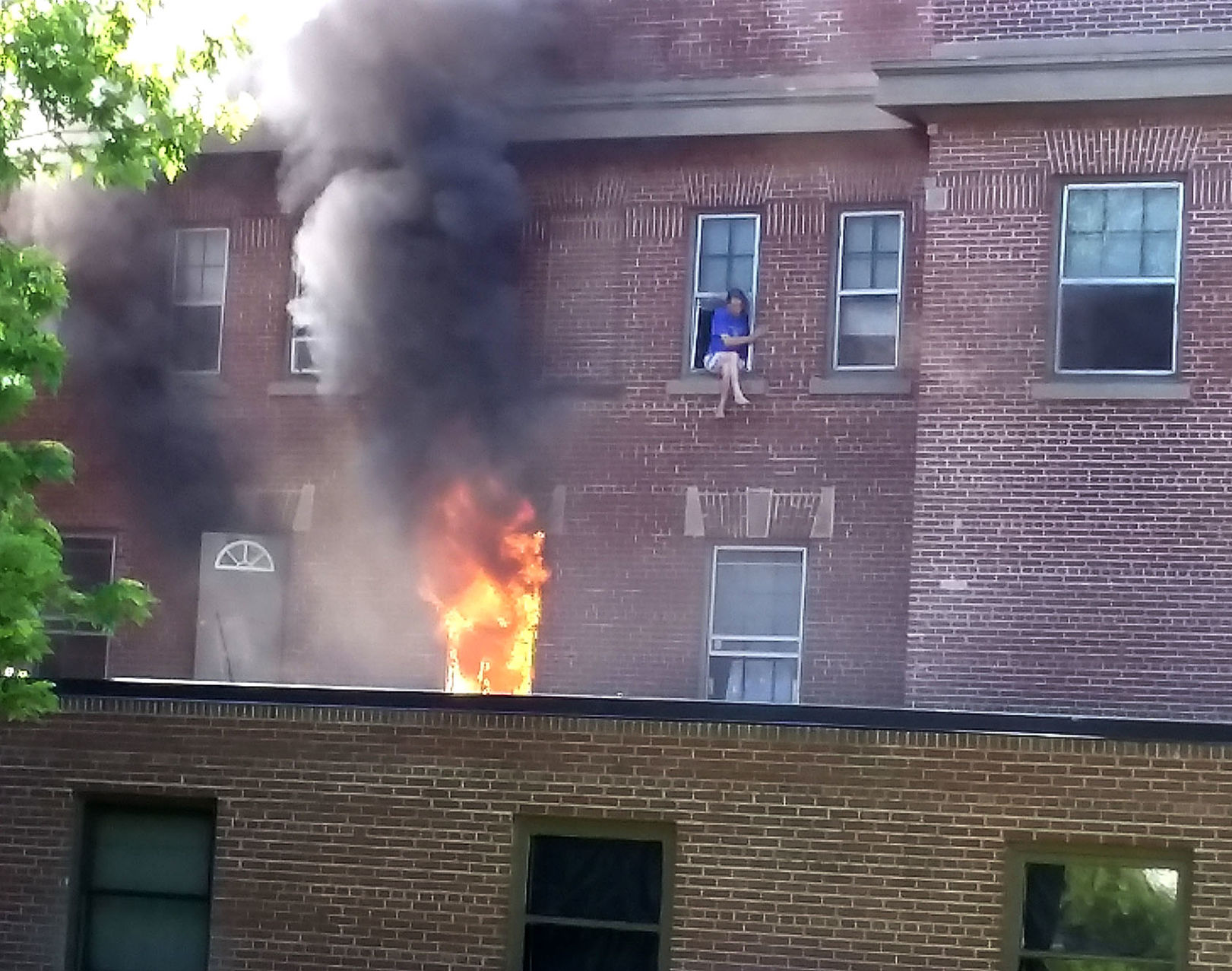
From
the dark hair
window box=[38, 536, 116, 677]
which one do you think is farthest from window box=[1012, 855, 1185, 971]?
window box=[38, 536, 116, 677]

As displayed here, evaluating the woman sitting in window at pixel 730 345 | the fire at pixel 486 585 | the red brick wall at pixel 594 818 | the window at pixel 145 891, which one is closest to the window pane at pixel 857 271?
the woman sitting in window at pixel 730 345

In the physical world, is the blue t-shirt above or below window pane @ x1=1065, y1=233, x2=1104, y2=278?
below

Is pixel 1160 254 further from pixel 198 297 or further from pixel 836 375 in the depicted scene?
pixel 198 297

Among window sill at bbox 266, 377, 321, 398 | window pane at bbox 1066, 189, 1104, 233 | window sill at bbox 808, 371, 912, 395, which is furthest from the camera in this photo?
window sill at bbox 266, 377, 321, 398

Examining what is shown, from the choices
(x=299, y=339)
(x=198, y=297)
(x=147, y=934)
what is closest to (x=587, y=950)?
(x=147, y=934)

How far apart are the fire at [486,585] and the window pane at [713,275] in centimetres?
253

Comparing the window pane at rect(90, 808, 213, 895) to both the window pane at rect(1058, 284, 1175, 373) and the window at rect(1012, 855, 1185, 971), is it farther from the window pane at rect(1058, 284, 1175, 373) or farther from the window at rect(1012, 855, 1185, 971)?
the window pane at rect(1058, 284, 1175, 373)

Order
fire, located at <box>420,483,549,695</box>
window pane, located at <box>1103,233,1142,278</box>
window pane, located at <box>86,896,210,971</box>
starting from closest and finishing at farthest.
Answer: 1. window pane, located at <box>86,896,210,971</box>
2. window pane, located at <box>1103,233,1142,278</box>
3. fire, located at <box>420,483,549,695</box>

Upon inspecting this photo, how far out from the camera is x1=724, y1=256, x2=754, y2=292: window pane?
791 inches

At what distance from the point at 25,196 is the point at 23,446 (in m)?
10.0

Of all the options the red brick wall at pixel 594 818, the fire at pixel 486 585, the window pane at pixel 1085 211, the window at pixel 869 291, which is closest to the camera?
the red brick wall at pixel 594 818

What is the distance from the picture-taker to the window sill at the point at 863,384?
63.1ft

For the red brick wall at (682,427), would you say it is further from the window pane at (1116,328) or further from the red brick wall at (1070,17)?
the window pane at (1116,328)

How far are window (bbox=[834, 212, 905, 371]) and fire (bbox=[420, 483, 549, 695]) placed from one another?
128 inches
